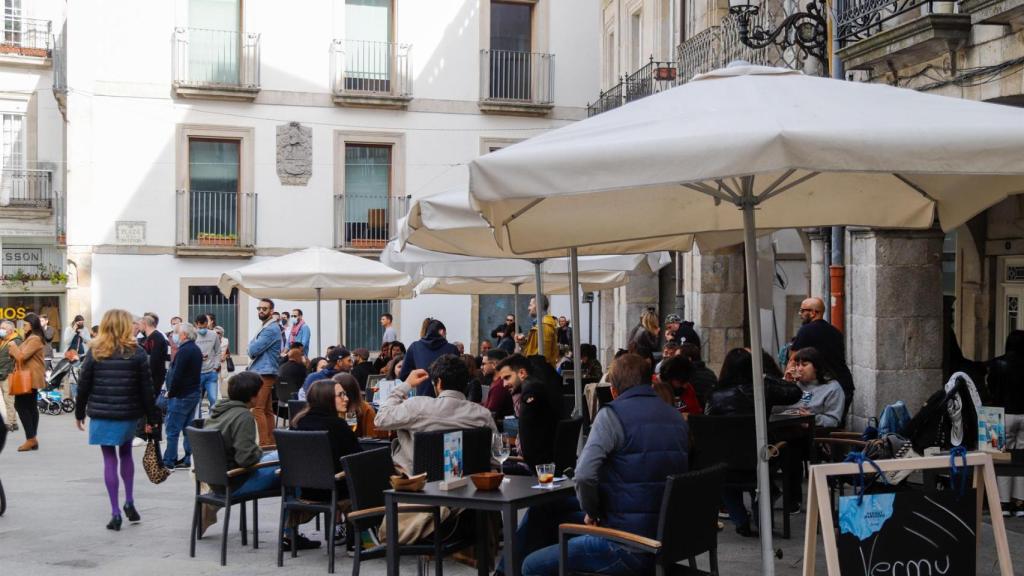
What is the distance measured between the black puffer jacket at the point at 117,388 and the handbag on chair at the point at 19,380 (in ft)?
18.4

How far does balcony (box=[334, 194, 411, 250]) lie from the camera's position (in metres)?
26.9

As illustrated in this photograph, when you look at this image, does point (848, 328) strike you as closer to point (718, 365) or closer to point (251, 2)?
point (718, 365)

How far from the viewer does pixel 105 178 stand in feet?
84.0

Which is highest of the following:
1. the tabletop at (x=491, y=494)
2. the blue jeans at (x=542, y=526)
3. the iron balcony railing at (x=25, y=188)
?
the iron balcony railing at (x=25, y=188)

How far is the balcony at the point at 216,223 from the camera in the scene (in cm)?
2570

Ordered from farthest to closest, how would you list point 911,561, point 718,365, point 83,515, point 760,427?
point 718,365, point 83,515, point 760,427, point 911,561

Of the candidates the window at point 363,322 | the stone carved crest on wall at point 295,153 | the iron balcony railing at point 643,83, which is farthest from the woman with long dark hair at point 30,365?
the window at point 363,322

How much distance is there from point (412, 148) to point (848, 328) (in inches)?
661

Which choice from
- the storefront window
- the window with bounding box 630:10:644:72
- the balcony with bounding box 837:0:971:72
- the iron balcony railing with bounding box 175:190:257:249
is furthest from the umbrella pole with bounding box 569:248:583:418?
the storefront window

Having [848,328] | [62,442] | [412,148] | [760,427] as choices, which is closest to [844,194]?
[760,427]

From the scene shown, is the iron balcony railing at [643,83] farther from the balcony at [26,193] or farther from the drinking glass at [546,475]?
the balcony at [26,193]

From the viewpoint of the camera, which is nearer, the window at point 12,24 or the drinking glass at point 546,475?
the drinking glass at point 546,475

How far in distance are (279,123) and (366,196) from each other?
250 centimetres

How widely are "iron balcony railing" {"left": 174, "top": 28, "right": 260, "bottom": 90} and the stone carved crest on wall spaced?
1.21 meters
